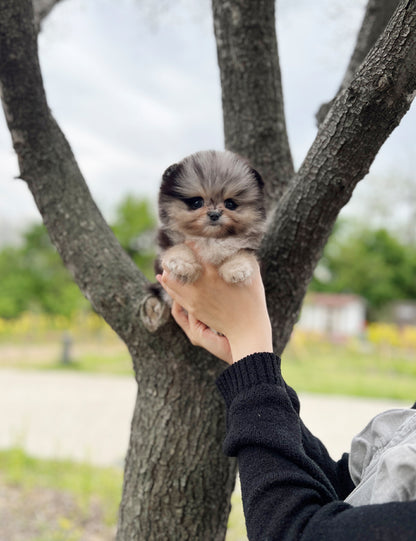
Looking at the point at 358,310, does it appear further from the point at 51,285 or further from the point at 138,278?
the point at 138,278

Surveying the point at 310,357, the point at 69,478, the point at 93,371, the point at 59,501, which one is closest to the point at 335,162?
the point at 59,501

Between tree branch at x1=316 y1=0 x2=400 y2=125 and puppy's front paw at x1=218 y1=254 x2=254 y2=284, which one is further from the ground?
tree branch at x1=316 y1=0 x2=400 y2=125

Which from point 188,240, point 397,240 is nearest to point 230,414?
point 188,240

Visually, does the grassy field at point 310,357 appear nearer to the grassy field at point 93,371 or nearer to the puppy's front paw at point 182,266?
the grassy field at point 93,371

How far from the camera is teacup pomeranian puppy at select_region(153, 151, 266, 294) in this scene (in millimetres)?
1664

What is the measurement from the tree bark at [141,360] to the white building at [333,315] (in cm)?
1233

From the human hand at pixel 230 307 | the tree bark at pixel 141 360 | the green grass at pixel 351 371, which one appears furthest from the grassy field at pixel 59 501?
the green grass at pixel 351 371

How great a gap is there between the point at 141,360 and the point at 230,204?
0.65 metres

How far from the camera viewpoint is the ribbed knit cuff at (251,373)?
4.14 feet

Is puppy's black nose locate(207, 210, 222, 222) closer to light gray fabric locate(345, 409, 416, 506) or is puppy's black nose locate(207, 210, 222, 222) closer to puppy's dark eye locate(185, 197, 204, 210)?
puppy's dark eye locate(185, 197, 204, 210)

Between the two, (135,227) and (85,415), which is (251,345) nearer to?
(85,415)

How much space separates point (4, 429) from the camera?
588 cm

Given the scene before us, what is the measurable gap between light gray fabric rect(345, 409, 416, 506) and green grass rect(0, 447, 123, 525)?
119 inches

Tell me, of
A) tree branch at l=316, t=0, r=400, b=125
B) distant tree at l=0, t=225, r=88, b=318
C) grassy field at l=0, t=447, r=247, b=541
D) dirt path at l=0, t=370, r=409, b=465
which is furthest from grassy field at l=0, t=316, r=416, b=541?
tree branch at l=316, t=0, r=400, b=125
